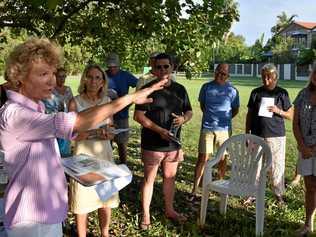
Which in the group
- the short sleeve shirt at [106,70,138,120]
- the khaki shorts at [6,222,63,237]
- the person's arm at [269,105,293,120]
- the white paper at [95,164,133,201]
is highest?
the short sleeve shirt at [106,70,138,120]

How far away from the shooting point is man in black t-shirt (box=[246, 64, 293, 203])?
6270 millimetres

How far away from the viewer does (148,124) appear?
207 inches

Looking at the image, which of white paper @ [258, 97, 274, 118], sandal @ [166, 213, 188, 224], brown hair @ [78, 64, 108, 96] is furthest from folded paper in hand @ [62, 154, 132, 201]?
white paper @ [258, 97, 274, 118]

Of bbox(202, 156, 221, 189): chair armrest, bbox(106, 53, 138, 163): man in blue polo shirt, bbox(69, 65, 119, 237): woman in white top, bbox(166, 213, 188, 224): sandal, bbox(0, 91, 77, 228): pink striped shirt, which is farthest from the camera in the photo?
bbox(106, 53, 138, 163): man in blue polo shirt

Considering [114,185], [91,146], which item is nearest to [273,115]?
[91,146]

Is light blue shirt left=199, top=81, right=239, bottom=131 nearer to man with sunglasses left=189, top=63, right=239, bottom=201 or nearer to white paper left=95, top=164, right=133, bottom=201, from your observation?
man with sunglasses left=189, top=63, right=239, bottom=201

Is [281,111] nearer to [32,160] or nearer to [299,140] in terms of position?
[299,140]

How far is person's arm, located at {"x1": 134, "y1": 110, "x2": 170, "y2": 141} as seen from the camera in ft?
17.2

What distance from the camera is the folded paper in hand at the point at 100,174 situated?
274cm

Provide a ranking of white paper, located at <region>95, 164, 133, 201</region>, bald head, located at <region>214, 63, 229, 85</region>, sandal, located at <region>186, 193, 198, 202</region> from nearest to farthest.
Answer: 1. white paper, located at <region>95, 164, 133, 201</region>
2. sandal, located at <region>186, 193, 198, 202</region>
3. bald head, located at <region>214, 63, 229, 85</region>

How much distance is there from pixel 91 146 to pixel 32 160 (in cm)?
206

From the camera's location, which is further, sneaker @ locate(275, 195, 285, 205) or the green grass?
sneaker @ locate(275, 195, 285, 205)

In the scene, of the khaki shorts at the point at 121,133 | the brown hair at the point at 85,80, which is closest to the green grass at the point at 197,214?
the khaki shorts at the point at 121,133

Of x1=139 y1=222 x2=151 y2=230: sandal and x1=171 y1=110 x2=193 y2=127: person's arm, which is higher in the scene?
x1=171 y1=110 x2=193 y2=127: person's arm
